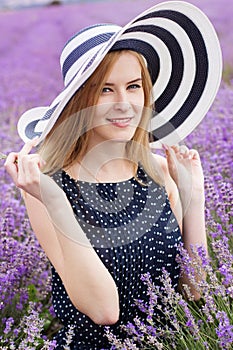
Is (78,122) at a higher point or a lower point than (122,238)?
higher

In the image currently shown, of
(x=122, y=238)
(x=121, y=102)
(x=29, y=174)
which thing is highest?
(x=121, y=102)

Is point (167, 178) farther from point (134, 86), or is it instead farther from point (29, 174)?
point (29, 174)

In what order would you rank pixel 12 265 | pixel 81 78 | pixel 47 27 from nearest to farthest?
pixel 81 78
pixel 12 265
pixel 47 27

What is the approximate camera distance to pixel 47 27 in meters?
13.4

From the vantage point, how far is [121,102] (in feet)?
5.82

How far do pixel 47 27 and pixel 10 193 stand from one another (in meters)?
10.9

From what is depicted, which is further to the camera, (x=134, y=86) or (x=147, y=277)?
(x=134, y=86)

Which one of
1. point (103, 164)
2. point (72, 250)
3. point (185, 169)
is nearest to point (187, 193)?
point (185, 169)

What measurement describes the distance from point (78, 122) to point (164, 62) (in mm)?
413

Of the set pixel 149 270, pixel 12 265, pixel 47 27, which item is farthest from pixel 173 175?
pixel 47 27

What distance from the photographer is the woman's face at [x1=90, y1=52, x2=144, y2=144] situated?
69.9 inches

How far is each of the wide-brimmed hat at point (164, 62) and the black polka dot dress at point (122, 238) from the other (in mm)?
226

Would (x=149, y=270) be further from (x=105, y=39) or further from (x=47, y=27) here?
(x=47, y=27)

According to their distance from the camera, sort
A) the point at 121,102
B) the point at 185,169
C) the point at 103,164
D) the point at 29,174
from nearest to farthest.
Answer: the point at 29,174, the point at 121,102, the point at 103,164, the point at 185,169
